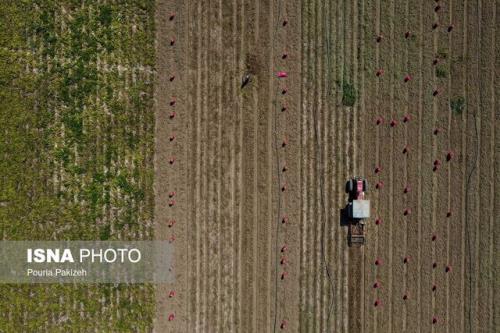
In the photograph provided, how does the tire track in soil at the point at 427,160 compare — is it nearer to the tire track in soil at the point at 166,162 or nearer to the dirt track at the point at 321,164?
the dirt track at the point at 321,164

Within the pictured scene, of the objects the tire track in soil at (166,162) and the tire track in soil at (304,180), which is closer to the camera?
the tire track in soil at (166,162)

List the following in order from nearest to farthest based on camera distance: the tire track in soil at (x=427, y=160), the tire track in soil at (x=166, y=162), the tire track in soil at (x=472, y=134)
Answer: the tire track in soil at (x=166, y=162) < the tire track in soil at (x=427, y=160) < the tire track in soil at (x=472, y=134)

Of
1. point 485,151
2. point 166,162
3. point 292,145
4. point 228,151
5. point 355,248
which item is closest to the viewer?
point 166,162

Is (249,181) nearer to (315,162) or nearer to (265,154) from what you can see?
(265,154)

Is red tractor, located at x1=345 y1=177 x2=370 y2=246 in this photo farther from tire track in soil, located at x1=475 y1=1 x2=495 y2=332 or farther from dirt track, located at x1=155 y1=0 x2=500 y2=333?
tire track in soil, located at x1=475 y1=1 x2=495 y2=332

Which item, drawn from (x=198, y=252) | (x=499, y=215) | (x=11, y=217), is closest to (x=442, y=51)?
(x=499, y=215)

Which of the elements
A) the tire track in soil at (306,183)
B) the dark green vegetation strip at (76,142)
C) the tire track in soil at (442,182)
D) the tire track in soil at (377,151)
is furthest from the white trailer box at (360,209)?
the dark green vegetation strip at (76,142)

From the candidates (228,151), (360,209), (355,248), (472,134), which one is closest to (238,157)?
(228,151)
